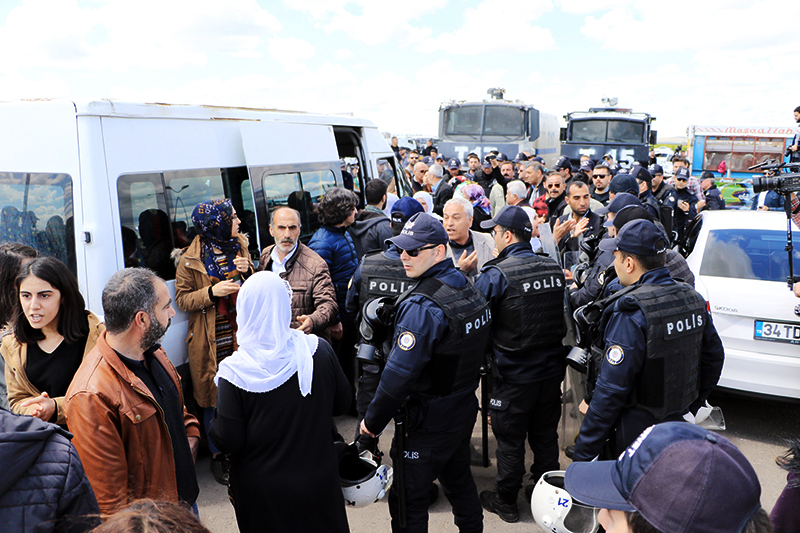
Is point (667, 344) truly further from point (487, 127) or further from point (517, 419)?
point (487, 127)

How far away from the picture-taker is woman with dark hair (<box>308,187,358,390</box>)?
453 centimetres

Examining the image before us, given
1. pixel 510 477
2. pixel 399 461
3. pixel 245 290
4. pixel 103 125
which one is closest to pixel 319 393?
pixel 245 290

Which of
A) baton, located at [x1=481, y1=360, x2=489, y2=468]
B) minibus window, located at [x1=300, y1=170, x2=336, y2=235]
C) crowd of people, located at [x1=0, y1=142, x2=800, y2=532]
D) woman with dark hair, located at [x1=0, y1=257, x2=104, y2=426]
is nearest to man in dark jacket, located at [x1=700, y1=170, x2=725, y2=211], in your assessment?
crowd of people, located at [x1=0, y1=142, x2=800, y2=532]

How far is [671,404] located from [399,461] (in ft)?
4.80

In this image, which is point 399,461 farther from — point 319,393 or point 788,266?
point 788,266

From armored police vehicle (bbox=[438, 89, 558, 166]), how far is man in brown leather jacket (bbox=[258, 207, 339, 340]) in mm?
13182

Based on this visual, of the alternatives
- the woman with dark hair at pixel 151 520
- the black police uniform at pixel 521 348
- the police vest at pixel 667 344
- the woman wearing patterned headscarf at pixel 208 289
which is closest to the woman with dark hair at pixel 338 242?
the woman wearing patterned headscarf at pixel 208 289

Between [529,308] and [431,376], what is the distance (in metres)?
0.91

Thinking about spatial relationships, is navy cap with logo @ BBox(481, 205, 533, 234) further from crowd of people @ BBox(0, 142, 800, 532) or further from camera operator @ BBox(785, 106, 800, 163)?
camera operator @ BBox(785, 106, 800, 163)

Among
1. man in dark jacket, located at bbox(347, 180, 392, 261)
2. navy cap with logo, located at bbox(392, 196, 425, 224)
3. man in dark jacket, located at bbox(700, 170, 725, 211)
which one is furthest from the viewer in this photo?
man in dark jacket, located at bbox(700, 170, 725, 211)

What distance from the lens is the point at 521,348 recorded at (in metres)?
3.44

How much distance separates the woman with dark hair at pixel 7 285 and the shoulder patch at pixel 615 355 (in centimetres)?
307

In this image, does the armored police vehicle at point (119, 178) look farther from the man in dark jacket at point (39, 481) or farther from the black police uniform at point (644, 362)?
the black police uniform at point (644, 362)

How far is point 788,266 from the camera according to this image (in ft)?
15.5
